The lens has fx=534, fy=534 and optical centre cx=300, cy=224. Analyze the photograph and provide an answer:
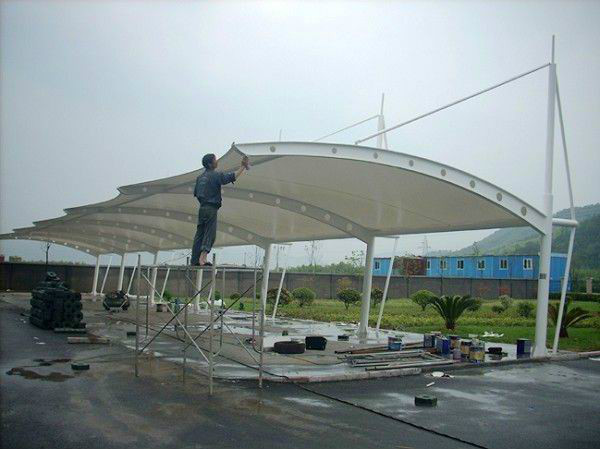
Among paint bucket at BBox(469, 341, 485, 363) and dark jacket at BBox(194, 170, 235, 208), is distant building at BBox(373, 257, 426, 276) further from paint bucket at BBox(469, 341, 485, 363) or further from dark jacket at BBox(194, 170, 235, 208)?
dark jacket at BBox(194, 170, 235, 208)

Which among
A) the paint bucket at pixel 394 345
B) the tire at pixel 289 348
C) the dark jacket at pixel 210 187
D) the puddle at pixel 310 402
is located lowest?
the puddle at pixel 310 402

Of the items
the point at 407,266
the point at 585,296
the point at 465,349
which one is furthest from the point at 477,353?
the point at 407,266

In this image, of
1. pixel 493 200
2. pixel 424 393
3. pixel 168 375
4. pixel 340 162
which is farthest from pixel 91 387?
pixel 493 200

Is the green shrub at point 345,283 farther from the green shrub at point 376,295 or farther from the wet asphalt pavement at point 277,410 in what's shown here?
the wet asphalt pavement at point 277,410

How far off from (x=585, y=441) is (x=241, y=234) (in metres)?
18.0

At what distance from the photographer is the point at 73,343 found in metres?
14.6

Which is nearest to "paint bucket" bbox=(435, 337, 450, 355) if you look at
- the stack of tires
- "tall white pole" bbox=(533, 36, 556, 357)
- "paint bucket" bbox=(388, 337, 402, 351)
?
"paint bucket" bbox=(388, 337, 402, 351)

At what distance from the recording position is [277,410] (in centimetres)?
795

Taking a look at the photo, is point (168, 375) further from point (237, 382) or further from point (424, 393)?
point (424, 393)

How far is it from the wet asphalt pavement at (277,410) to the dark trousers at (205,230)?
2.46 m

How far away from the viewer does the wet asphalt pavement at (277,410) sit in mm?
6520

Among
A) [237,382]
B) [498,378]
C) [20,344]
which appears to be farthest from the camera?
[20,344]

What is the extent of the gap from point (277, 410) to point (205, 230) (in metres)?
3.62

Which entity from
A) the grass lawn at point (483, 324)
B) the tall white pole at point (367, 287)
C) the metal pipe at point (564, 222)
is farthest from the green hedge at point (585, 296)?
the metal pipe at point (564, 222)
